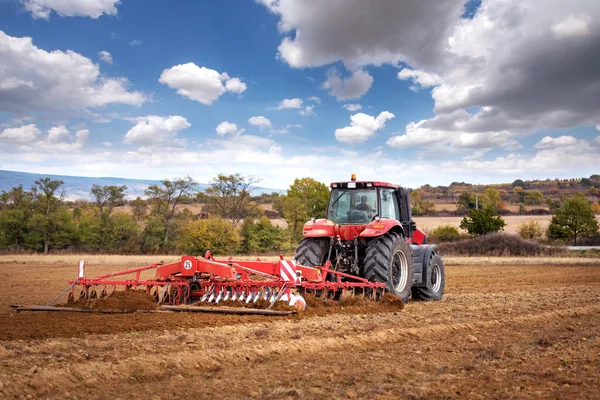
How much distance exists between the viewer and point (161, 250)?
50.7m

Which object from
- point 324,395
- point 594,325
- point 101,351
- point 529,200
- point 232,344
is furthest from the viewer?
point 529,200

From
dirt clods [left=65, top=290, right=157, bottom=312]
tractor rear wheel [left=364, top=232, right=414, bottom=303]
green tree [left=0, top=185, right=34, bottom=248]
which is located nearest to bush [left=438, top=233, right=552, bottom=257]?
tractor rear wheel [left=364, top=232, right=414, bottom=303]

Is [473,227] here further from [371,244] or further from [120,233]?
[371,244]

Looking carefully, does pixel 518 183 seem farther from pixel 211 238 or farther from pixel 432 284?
pixel 432 284

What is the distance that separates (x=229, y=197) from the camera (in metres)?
58.6

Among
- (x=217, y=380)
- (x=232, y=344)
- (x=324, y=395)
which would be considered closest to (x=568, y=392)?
(x=324, y=395)

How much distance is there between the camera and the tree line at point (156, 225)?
150ft

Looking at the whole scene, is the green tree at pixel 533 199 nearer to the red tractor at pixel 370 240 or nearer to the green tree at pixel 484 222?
the green tree at pixel 484 222

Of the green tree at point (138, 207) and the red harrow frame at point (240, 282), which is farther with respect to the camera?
the green tree at point (138, 207)

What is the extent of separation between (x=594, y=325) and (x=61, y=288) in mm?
12239

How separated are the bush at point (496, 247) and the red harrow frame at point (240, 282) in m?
29.9

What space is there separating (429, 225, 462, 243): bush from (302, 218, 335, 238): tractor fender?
41071 mm

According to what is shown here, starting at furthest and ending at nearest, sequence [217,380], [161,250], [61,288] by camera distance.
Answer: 1. [161,250]
2. [61,288]
3. [217,380]

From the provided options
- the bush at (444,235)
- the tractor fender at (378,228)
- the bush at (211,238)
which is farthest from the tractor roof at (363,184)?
the bush at (444,235)
